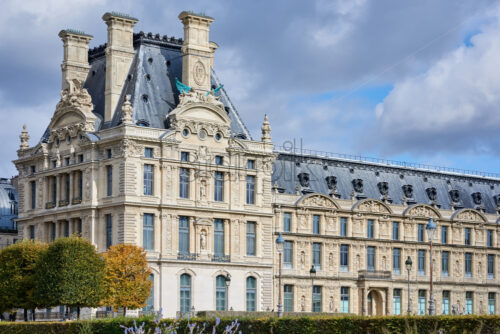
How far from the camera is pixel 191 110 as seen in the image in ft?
284

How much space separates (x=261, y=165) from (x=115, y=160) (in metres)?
13.0

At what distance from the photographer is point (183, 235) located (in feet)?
279

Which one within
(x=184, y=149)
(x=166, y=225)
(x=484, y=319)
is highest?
(x=184, y=149)

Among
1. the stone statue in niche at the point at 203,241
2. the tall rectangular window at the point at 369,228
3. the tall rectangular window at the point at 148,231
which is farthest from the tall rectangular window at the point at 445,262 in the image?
the tall rectangular window at the point at 148,231

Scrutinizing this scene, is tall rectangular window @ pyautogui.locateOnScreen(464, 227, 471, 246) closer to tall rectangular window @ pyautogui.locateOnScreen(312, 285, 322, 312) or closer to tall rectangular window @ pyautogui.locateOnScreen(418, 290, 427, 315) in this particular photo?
tall rectangular window @ pyautogui.locateOnScreen(418, 290, 427, 315)

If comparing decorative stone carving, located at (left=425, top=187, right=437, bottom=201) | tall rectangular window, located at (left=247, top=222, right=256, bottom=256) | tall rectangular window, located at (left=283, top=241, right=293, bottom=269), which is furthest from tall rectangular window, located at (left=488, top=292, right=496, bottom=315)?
tall rectangular window, located at (left=247, top=222, right=256, bottom=256)

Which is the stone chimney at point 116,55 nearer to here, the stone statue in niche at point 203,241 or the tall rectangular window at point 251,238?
the stone statue in niche at point 203,241

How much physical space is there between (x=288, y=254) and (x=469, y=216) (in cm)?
2260

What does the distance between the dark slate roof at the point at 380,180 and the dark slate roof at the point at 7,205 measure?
35.2m

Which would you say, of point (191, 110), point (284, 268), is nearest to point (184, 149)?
point (191, 110)

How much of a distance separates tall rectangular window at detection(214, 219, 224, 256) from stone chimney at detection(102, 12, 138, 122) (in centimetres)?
1191

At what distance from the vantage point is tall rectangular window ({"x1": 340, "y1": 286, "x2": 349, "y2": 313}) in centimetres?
9750

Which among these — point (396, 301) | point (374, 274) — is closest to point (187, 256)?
point (374, 274)

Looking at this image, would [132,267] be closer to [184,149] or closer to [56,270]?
[56,270]
